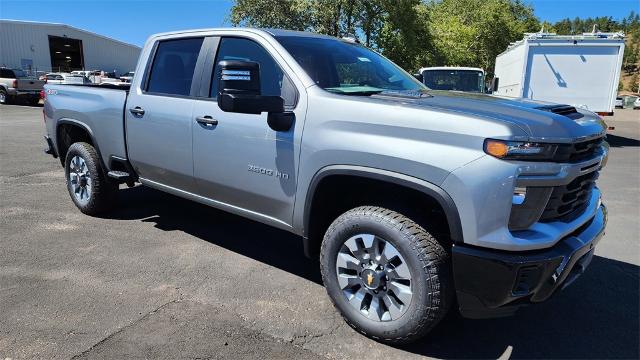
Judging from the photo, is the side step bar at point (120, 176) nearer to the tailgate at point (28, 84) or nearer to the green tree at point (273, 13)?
the green tree at point (273, 13)

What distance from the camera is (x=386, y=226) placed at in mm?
2801

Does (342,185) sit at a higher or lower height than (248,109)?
lower

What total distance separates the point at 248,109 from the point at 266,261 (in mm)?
1827

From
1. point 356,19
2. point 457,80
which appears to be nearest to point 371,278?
point 457,80

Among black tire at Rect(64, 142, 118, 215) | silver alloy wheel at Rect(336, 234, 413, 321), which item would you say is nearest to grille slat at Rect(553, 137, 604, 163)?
silver alloy wheel at Rect(336, 234, 413, 321)

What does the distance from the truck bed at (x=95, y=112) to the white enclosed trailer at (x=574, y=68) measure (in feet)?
39.8

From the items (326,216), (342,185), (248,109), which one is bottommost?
(326,216)

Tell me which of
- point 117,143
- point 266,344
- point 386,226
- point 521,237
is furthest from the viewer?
point 117,143

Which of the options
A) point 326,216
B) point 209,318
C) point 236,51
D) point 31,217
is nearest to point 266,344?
point 209,318

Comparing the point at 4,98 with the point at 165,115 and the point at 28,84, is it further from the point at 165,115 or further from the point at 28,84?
the point at 165,115

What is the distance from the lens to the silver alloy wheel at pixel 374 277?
2842mm

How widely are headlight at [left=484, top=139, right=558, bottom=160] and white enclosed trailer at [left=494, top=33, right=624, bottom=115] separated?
12519 millimetres

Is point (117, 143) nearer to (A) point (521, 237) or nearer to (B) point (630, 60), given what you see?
(A) point (521, 237)

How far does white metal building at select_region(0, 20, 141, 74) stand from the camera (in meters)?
40.4
